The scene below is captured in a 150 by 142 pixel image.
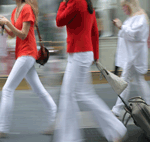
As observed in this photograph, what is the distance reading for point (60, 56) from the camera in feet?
26.9

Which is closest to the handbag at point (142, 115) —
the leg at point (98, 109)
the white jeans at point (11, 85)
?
the leg at point (98, 109)

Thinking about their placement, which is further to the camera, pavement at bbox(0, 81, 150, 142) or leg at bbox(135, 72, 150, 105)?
leg at bbox(135, 72, 150, 105)

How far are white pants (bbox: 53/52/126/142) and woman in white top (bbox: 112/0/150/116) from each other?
3.74 ft

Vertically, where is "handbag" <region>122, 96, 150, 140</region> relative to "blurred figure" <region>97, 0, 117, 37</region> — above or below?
below

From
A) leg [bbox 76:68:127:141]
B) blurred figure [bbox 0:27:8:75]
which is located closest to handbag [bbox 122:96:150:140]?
leg [bbox 76:68:127:141]

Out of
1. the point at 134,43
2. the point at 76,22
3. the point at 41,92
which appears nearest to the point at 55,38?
the point at 134,43

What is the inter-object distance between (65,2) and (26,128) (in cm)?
182

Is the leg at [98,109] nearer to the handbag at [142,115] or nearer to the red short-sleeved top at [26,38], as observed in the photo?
the handbag at [142,115]

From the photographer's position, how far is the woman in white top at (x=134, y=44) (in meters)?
3.76

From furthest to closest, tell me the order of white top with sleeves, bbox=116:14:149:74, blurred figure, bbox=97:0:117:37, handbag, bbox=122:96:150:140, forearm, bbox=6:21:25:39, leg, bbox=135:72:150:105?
blurred figure, bbox=97:0:117:37 → leg, bbox=135:72:150:105 → white top with sleeves, bbox=116:14:149:74 → forearm, bbox=6:21:25:39 → handbag, bbox=122:96:150:140

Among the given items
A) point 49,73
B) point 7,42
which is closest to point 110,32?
point 49,73

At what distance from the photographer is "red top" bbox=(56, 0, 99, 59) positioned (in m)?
2.60

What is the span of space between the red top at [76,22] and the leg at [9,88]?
705 mm

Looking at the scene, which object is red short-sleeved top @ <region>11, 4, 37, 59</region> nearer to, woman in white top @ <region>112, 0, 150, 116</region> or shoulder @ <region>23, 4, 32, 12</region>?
shoulder @ <region>23, 4, 32, 12</region>
